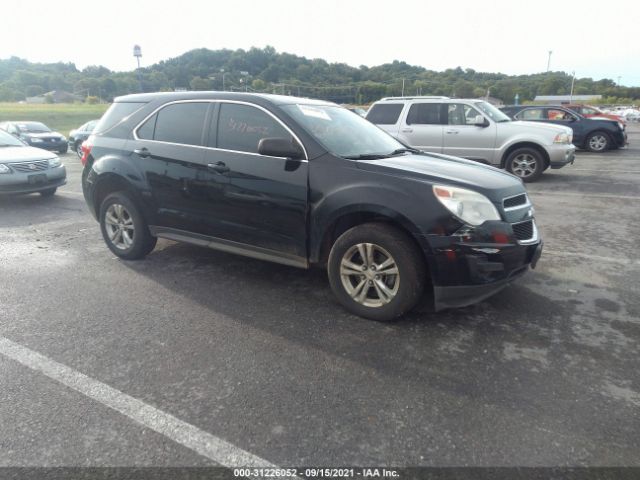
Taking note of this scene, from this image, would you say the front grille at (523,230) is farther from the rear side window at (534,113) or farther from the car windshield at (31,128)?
the car windshield at (31,128)

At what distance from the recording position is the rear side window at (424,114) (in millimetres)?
10531

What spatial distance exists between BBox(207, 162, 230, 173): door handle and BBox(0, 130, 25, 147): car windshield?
7.23 metres

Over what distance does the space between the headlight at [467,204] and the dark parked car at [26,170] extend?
26.4 feet

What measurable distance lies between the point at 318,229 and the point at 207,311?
1.18 metres

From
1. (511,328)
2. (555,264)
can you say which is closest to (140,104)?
(511,328)

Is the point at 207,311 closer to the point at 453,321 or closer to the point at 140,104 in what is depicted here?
the point at 453,321

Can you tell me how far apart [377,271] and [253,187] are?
4.43 ft

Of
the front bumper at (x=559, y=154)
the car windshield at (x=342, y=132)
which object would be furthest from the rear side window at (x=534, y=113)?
the car windshield at (x=342, y=132)

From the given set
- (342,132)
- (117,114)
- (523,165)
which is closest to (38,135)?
(117,114)

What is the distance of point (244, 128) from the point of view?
4234 mm

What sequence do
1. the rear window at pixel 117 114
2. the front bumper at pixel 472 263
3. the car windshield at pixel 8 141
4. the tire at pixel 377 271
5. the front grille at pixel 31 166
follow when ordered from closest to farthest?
1. the front bumper at pixel 472 263
2. the tire at pixel 377 271
3. the rear window at pixel 117 114
4. the front grille at pixel 31 166
5. the car windshield at pixel 8 141

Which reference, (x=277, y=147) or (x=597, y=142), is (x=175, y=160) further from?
(x=597, y=142)

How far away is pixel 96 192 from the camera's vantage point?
5.23 metres

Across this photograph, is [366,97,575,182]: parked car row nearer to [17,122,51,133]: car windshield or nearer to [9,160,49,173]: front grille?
[9,160,49,173]: front grille
